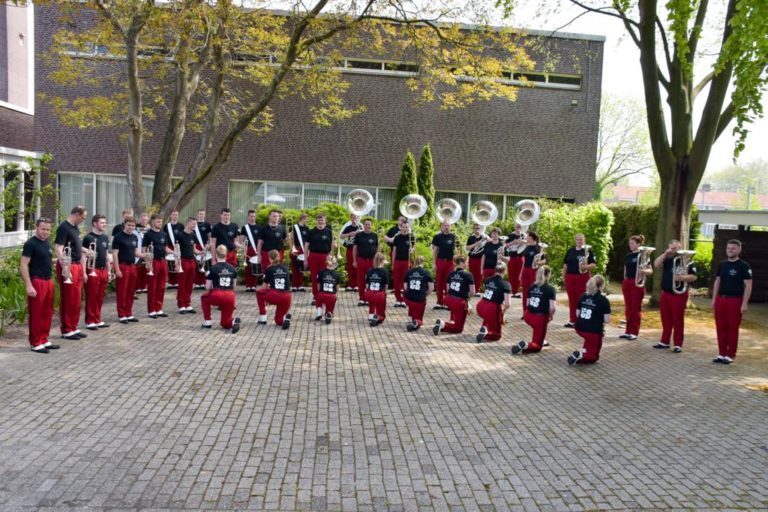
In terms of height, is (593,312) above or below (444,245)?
below

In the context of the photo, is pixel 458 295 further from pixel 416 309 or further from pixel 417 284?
pixel 416 309

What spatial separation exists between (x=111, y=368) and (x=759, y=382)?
369 inches

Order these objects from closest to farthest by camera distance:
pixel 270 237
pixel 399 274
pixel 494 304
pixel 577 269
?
pixel 494 304 < pixel 577 269 < pixel 399 274 < pixel 270 237

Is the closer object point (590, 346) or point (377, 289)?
point (590, 346)

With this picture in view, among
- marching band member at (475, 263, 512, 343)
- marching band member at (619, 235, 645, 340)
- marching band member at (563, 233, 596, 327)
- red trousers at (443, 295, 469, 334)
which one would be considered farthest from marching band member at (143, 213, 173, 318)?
marching band member at (619, 235, 645, 340)

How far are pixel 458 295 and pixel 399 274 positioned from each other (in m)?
3.33

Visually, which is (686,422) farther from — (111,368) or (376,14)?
(376,14)

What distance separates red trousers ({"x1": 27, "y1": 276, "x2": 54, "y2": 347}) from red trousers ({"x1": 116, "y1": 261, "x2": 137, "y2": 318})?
2.09 m

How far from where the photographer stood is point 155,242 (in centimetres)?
1193

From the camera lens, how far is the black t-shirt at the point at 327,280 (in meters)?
11.7

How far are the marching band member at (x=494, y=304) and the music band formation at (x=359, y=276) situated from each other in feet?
0.08

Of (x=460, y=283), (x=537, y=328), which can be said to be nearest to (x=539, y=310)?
(x=537, y=328)

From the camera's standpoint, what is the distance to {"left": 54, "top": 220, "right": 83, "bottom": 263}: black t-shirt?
378 inches

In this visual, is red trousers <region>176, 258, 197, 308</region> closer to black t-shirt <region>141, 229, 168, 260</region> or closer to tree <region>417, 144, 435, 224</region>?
black t-shirt <region>141, 229, 168, 260</region>
